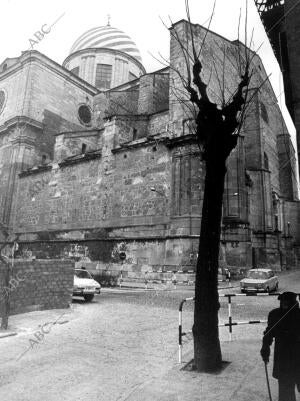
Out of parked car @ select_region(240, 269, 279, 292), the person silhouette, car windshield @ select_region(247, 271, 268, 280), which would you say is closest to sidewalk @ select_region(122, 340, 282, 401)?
the person silhouette

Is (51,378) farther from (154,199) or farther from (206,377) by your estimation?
(154,199)

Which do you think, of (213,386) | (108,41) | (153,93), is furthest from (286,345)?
(108,41)

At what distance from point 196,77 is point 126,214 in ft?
44.8

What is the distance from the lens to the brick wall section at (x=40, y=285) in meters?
9.16

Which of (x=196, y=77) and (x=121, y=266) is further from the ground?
(x=196, y=77)

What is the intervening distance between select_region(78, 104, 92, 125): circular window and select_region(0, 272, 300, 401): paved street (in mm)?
24294

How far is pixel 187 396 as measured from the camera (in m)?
3.66

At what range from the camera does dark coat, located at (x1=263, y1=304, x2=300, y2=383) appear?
10.9 ft

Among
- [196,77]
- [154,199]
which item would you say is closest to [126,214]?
[154,199]

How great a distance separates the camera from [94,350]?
5926 millimetres

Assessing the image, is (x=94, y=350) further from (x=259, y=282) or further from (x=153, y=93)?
(x=153, y=93)

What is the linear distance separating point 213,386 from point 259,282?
10.6 meters

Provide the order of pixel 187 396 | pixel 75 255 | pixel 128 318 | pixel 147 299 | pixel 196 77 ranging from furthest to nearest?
pixel 75 255, pixel 147 299, pixel 128 318, pixel 196 77, pixel 187 396

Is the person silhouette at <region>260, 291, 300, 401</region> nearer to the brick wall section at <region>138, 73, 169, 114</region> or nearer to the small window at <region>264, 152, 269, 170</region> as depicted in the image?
the brick wall section at <region>138, 73, 169, 114</region>
